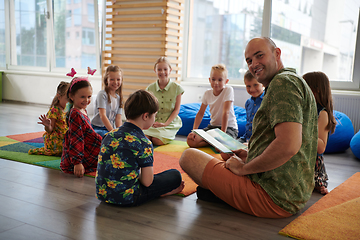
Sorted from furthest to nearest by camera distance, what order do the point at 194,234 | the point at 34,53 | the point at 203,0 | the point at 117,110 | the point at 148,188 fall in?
the point at 34,53 < the point at 203,0 < the point at 117,110 < the point at 148,188 < the point at 194,234

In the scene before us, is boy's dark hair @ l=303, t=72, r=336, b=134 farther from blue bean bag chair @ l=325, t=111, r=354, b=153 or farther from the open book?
blue bean bag chair @ l=325, t=111, r=354, b=153

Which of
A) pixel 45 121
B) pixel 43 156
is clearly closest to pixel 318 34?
pixel 45 121

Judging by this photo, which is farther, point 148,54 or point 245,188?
point 148,54

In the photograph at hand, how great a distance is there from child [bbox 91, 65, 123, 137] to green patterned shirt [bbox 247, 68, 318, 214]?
5.87 ft

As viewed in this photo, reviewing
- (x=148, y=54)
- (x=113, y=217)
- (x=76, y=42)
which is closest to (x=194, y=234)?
(x=113, y=217)

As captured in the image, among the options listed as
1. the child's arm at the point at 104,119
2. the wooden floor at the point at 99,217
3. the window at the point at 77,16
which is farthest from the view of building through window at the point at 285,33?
the wooden floor at the point at 99,217

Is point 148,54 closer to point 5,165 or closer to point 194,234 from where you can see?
point 5,165

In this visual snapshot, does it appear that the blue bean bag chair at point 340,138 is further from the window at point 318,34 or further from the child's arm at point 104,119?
the child's arm at point 104,119

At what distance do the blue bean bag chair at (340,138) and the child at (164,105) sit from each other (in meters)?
1.67

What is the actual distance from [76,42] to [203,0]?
289 cm

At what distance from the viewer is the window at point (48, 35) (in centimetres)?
659

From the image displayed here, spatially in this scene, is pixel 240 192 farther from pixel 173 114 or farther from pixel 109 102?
pixel 173 114

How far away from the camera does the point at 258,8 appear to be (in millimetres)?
4988

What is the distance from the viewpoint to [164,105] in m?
3.61
